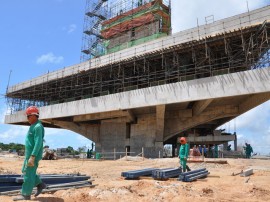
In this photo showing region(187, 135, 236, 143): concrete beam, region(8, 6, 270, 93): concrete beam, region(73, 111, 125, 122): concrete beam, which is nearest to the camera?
region(8, 6, 270, 93): concrete beam

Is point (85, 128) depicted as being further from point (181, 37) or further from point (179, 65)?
point (181, 37)

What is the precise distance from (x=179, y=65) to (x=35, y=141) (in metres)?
22.9

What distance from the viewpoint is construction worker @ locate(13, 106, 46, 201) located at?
17.2 feet

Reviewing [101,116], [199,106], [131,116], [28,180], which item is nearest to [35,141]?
[28,180]

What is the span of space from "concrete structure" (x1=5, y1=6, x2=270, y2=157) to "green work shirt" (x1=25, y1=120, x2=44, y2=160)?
18.6 metres

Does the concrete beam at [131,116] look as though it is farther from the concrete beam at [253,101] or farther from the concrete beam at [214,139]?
the concrete beam at [253,101]

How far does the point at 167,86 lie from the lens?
82.3 ft

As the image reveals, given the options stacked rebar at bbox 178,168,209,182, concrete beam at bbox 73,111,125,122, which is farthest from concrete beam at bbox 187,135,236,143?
stacked rebar at bbox 178,168,209,182

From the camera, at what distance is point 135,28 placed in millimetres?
39281

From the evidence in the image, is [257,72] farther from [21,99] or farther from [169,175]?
[21,99]

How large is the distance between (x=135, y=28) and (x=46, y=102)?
18.0 meters

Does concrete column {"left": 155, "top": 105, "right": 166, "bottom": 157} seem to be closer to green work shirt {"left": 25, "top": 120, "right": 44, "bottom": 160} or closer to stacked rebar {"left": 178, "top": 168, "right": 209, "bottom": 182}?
stacked rebar {"left": 178, "top": 168, "right": 209, "bottom": 182}

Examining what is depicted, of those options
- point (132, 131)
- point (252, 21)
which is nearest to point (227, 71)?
point (252, 21)

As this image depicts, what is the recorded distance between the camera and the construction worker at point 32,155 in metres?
5.23
